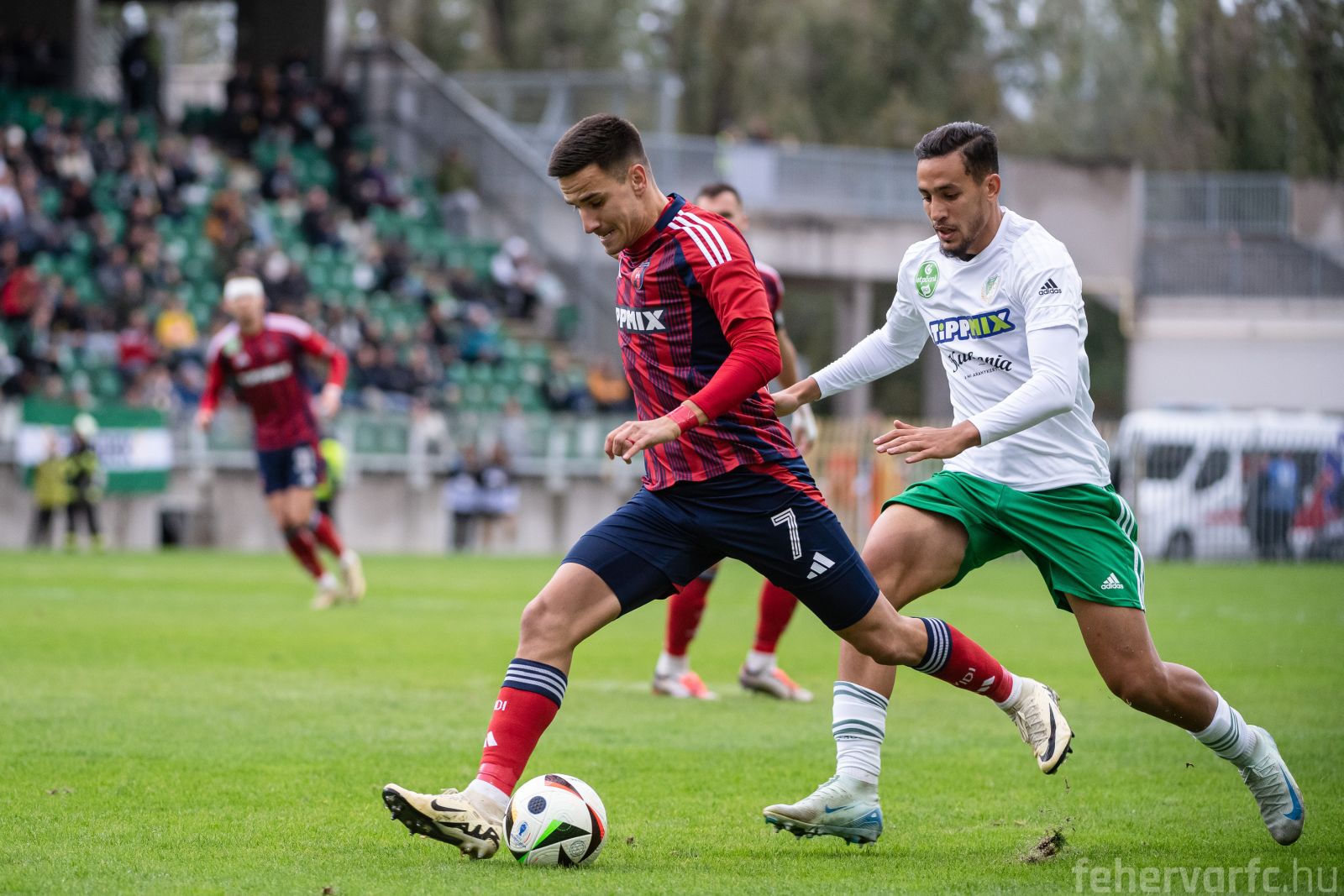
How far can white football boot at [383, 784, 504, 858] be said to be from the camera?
518 centimetres

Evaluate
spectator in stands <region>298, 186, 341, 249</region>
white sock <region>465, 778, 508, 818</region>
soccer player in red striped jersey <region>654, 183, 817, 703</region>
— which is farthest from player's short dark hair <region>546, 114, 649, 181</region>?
spectator in stands <region>298, 186, 341, 249</region>

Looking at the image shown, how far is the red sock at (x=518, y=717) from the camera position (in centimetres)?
543

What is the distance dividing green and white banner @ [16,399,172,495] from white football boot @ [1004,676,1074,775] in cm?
2113

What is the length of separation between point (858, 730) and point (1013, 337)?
1.45 m

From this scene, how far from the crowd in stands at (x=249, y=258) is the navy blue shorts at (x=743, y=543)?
835 inches

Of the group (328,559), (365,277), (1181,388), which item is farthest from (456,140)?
(1181,388)

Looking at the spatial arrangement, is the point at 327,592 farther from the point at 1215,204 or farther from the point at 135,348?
the point at 1215,204

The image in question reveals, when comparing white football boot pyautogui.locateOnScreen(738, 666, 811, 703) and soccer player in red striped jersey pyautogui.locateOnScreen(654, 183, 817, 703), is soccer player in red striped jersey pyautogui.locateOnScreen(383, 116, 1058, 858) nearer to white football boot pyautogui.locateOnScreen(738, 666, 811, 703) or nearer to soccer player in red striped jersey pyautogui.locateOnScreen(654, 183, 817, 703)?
soccer player in red striped jersey pyautogui.locateOnScreen(654, 183, 817, 703)

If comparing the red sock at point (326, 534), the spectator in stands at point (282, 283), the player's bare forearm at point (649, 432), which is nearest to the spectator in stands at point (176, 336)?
the spectator in stands at point (282, 283)

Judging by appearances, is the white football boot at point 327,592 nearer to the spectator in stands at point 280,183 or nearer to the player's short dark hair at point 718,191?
the player's short dark hair at point 718,191

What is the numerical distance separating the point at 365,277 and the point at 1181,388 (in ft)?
67.9

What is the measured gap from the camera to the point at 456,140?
1417 inches

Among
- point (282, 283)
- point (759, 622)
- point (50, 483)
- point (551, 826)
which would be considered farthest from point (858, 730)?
point (282, 283)

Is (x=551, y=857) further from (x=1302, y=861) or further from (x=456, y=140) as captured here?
A: (x=456, y=140)
